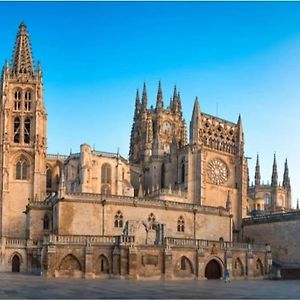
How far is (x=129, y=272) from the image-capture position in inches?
1779

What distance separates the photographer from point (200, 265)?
49.7 metres

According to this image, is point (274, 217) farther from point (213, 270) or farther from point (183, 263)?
point (183, 263)

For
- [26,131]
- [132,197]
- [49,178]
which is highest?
[26,131]

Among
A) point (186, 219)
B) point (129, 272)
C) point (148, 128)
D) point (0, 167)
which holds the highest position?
point (148, 128)

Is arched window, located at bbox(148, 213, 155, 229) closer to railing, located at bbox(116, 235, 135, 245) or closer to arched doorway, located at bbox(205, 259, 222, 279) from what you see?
arched doorway, located at bbox(205, 259, 222, 279)

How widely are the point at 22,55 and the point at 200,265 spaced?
1764 inches

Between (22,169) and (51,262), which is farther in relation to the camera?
(22,169)

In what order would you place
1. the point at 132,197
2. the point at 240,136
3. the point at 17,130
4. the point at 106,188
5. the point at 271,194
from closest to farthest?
the point at 132,197
the point at 106,188
the point at 17,130
the point at 240,136
the point at 271,194

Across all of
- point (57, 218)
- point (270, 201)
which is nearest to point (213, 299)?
point (57, 218)

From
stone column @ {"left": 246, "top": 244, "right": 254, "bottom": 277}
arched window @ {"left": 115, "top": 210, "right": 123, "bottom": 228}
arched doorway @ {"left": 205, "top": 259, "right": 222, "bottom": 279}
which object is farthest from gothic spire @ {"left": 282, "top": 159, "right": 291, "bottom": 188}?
arched window @ {"left": 115, "top": 210, "right": 123, "bottom": 228}

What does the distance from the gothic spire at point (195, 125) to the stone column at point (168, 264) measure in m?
→ 29.6

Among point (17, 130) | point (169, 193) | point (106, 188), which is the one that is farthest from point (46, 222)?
point (17, 130)

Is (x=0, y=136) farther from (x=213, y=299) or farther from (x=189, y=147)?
(x=213, y=299)

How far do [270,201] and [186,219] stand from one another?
5105cm
